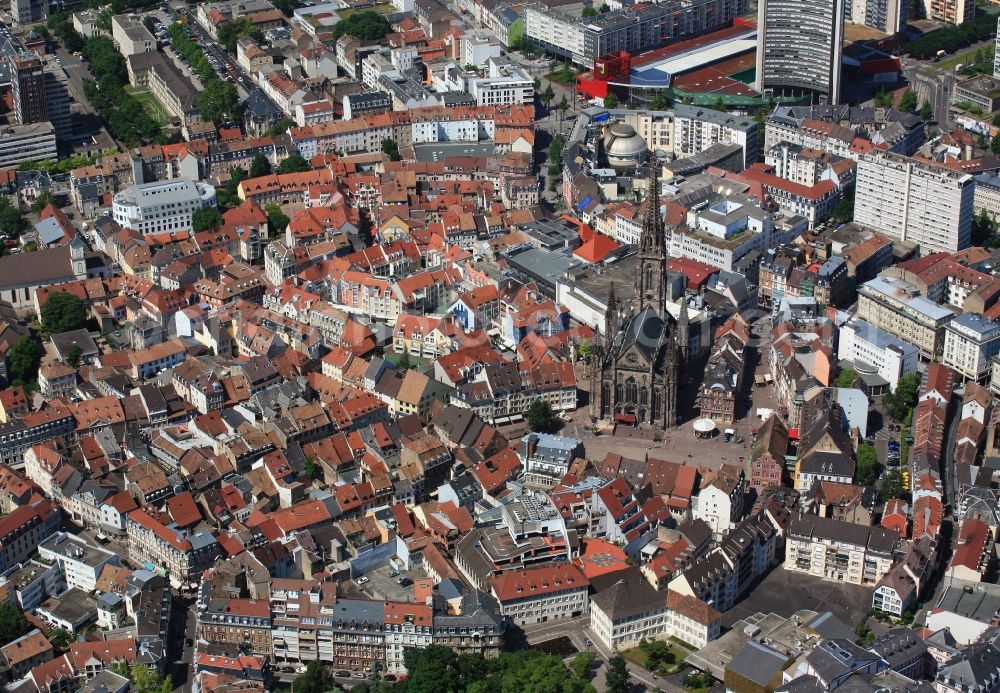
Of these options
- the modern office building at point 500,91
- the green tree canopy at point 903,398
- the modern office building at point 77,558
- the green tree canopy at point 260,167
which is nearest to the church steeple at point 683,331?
the green tree canopy at point 903,398

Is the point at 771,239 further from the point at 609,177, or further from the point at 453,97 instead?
the point at 453,97

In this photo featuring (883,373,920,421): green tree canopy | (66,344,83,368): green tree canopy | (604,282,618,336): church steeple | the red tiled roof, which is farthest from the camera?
(66,344,83,368): green tree canopy

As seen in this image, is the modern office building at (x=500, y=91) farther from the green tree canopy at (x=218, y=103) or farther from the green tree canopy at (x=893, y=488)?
the green tree canopy at (x=893, y=488)

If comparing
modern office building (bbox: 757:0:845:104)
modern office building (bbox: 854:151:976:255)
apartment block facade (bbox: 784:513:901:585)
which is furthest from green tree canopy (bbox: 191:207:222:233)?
apartment block facade (bbox: 784:513:901:585)

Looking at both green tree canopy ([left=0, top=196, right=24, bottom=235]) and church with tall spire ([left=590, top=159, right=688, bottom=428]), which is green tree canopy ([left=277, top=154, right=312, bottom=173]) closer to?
green tree canopy ([left=0, top=196, right=24, bottom=235])

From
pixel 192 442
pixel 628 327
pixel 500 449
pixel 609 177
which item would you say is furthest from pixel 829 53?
pixel 192 442

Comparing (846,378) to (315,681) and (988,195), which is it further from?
(315,681)
